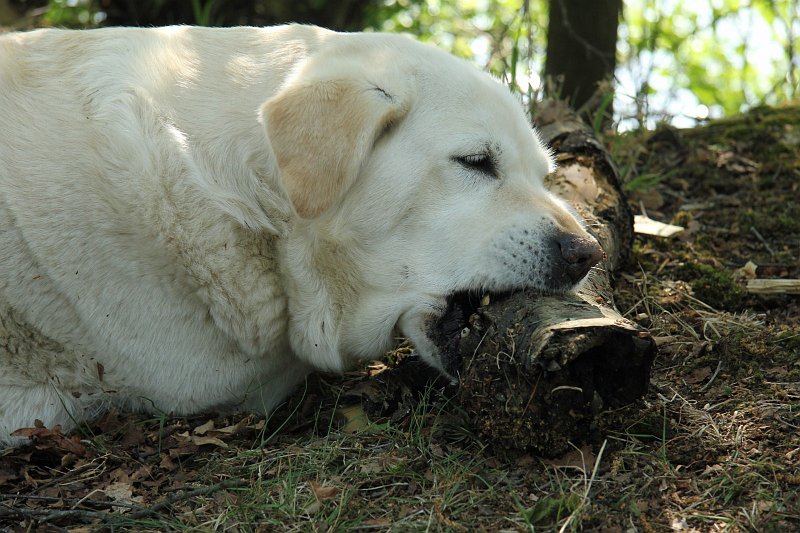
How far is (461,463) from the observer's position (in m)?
3.01

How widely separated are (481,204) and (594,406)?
0.84 metres

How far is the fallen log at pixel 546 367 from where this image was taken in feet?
9.23

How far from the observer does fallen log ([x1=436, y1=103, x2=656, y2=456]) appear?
9.23 ft

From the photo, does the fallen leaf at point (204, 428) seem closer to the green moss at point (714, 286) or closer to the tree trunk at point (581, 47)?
the green moss at point (714, 286)

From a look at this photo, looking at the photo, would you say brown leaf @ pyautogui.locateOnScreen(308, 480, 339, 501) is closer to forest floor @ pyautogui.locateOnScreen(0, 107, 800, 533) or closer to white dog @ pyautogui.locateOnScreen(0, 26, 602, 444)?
forest floor @ pyautogui.locateOnScreen(0, 107, 800, 533)

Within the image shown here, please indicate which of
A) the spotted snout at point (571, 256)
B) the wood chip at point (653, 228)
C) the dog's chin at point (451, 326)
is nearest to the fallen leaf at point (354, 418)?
the dog's chin at point (451, 326)

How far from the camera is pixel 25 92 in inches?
139

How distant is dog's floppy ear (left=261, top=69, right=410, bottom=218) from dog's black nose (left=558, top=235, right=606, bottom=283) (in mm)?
795

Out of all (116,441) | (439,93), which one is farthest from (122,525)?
(439,93)

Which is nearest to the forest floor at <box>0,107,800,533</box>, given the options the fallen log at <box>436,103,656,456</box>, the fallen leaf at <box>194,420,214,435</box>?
the fallen leaf at <box>194,420,214,435</box>

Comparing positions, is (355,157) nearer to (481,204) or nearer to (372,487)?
(481,204)

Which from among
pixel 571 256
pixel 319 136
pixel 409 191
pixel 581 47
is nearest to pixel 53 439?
pixel 319 136

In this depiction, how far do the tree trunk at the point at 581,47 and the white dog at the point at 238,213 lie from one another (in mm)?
2869

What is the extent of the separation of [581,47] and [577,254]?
3591 mm
